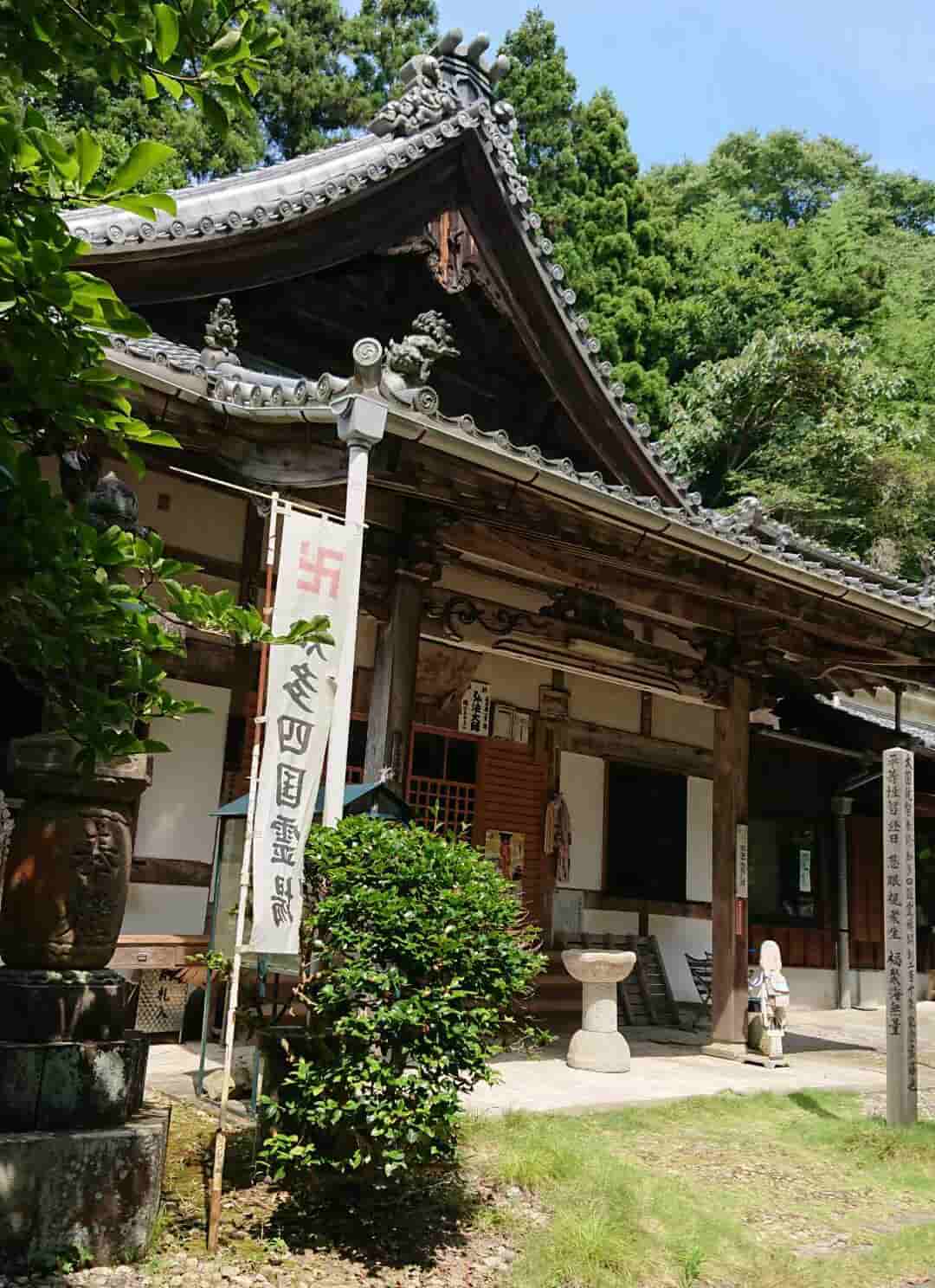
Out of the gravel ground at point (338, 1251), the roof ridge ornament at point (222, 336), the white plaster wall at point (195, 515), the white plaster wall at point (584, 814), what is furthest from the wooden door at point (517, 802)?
the gravel ground at point (338, 1251)

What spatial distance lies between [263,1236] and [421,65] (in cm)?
1056

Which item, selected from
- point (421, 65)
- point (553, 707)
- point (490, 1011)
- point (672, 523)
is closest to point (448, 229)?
point (421, 65)

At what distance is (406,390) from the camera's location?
20.5ft

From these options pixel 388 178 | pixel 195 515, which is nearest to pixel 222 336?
pixel 195 515

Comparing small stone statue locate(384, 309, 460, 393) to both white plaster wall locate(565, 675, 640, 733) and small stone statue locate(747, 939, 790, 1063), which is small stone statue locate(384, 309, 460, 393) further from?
small stone statue locate(747, 939, 790, 1063)

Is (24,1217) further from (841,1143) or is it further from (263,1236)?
(841,1143)

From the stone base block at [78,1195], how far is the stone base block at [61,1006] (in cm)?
37

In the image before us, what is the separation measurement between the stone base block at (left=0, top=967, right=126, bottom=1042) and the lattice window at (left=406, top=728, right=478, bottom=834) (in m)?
5.96

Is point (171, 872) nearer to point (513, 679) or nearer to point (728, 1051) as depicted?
point (513, 679)

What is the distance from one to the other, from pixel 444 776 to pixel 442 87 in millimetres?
7000

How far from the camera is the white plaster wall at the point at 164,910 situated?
25.8 ft

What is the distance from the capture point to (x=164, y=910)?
8.02m

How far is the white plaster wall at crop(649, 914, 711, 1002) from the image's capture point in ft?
40.5

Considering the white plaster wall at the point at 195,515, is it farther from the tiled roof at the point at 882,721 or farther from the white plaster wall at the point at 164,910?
the tiled roof at the point at 882,721
